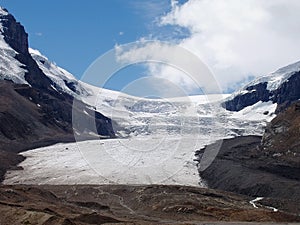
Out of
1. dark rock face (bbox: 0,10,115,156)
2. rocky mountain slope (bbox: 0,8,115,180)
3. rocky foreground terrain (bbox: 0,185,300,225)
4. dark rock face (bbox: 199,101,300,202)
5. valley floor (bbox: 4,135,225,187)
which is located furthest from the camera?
dark rock face (bbox: 0,10,115,156)

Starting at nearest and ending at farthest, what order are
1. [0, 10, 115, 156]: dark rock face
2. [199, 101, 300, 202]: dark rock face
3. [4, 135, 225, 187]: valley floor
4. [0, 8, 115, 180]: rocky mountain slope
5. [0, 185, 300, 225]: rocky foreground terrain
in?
[0, 185, 300, 225]: rocky foreground terrain, [199, 101, 300, 202]: dark rock face, [4, 135, 225, 187]: valley floor, [0, 8, 115, 180]: rocky mountain slope, [0, 10, 115, 156]: dark rock face

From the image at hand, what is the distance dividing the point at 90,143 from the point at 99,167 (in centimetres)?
2696

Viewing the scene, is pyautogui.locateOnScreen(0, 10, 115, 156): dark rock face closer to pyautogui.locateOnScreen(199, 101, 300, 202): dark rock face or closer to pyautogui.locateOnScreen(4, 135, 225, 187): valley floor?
pyautogui.locateOnScreen(4, 135, 225, 187): valley floor

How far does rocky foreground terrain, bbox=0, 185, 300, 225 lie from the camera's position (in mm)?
46094

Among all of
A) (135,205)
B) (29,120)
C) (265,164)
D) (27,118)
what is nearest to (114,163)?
(265,164)

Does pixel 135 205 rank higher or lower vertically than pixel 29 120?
lower

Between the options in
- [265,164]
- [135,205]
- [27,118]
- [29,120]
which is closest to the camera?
[135,205]

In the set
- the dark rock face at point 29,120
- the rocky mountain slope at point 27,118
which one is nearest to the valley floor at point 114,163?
the rocky mountain slope at point 27,118

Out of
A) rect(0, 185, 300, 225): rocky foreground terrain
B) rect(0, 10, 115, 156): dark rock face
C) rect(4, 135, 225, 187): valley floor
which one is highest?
rect(0, 10, 115, 156): dark rock face

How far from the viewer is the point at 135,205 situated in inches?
2510

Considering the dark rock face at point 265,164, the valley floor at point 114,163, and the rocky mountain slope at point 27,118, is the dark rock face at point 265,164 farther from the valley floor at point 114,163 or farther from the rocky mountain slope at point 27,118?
the rocky mountain slope at point 27,118

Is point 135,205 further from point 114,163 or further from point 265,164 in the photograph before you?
point 265,164

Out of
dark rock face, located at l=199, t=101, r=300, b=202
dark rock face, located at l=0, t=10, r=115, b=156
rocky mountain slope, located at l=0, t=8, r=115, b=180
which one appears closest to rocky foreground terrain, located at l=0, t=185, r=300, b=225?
dark rock face, located at l=199, t=101, r=300, b=202

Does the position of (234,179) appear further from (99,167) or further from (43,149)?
(43,149)
